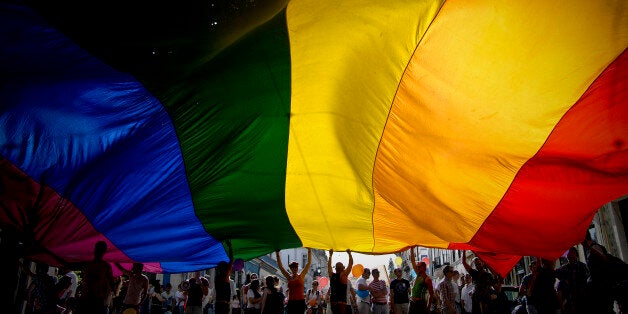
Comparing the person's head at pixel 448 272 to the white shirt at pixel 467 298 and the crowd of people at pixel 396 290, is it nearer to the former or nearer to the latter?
the crowd of people at pixel 396 290

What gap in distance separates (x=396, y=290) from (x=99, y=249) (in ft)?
20.6

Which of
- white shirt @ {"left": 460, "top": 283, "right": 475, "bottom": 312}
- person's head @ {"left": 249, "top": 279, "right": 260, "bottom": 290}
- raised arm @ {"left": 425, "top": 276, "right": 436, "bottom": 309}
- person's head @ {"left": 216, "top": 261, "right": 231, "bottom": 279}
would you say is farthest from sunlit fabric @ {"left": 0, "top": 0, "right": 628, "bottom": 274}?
white shirt @ {"left": 460, "top": 283, "right": 475, "bottom": 312}

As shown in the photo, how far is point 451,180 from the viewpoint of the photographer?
4461 millimetres

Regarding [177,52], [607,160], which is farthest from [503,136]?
[177,52]

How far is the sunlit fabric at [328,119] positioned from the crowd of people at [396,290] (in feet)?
3.16

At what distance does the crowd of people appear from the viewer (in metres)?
5.81

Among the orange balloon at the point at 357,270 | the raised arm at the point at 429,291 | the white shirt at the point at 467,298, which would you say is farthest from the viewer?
the orange balloon at the point at 357,270

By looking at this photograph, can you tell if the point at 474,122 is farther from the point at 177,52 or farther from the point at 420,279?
the point at 420,279

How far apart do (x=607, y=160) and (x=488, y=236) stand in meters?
1.61

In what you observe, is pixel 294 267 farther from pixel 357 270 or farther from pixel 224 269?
pixel 357 270

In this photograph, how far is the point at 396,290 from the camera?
9523 millimetres

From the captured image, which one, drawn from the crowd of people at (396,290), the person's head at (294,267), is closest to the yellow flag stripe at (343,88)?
the crowd of people at (396,290)

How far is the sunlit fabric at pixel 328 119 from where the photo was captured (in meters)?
3.45

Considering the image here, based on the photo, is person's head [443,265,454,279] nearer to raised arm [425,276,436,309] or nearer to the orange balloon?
raised arm [425,276,436,309]
